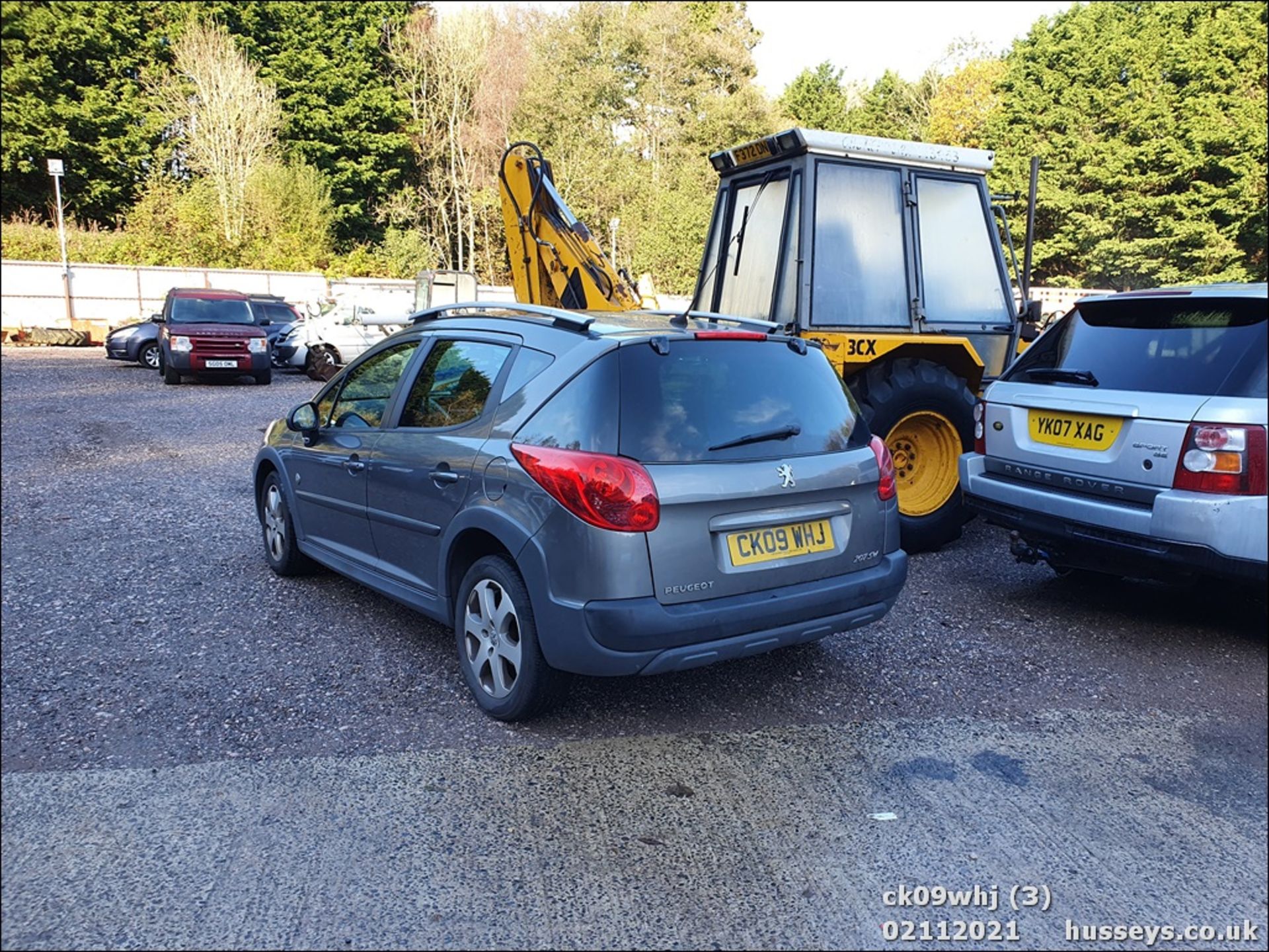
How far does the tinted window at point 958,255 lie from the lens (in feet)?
21.1

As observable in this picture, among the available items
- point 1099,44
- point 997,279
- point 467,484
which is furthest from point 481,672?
point 1099,44

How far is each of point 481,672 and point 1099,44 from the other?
51.8ft

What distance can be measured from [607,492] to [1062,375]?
7.94ft

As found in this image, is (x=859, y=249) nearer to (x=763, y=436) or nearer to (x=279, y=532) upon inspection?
(x=763, y=436)

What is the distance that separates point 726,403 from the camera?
338cm

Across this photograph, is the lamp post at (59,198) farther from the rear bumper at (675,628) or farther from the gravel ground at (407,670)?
the rear bumper at (675,628)

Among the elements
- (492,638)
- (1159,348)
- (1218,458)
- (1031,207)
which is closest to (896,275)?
(1031,207)

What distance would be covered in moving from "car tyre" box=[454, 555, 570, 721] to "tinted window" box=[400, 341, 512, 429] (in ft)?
2.41

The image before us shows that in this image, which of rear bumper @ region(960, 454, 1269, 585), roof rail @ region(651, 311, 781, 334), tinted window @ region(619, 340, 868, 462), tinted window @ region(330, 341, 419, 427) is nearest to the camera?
rear bumper @ region(960, 454, 1269, 585)

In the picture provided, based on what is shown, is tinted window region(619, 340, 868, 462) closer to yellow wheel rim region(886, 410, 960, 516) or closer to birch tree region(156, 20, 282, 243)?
birch tree region(156, 20, 282, 243)

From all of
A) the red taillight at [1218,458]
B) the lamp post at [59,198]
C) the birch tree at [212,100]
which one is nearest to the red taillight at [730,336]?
the red taillight at [1218,458]

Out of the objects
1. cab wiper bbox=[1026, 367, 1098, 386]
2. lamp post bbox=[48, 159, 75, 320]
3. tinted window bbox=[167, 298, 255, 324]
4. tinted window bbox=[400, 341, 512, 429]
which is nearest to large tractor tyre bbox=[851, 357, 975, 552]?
cab wiper bbox=[1026, 367, 1098, 386]

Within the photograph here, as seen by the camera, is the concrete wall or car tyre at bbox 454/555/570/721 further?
car tyre at bbox 454/555/570/721

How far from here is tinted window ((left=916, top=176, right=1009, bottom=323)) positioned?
6426mm
